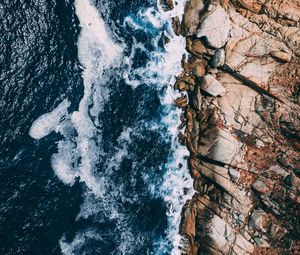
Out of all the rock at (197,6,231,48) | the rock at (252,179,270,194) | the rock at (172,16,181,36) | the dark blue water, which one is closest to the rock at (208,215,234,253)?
the rock at (252,179,270,194)

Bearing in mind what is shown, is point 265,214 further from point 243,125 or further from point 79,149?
point 79,149

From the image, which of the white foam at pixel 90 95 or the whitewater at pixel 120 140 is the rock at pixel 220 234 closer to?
the whitewater at pixel 120 140

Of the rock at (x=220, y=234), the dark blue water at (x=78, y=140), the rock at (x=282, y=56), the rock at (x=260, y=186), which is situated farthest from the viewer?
the rock at (x=220, y=234)

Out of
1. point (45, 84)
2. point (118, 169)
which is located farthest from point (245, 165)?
point (45, 84)

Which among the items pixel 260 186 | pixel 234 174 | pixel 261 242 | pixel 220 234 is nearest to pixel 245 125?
pixel 234 174

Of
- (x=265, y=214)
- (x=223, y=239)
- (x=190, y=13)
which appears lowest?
(x=223, y=239)

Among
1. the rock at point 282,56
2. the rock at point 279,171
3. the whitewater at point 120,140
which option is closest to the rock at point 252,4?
the rock at point 282,56

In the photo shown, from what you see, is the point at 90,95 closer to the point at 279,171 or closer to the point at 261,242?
the point at 279,171
